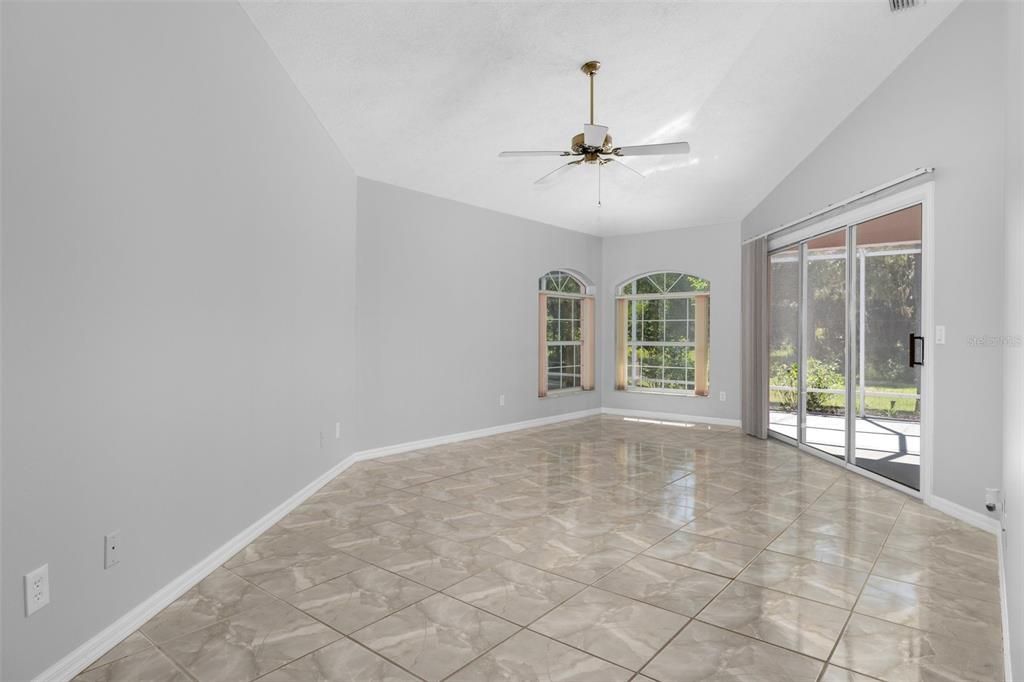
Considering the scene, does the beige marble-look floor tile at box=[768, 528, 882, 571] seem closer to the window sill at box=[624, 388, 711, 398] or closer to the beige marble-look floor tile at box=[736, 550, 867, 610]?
the beige marble-look floor tile at box=[736, 550, 867, 610]

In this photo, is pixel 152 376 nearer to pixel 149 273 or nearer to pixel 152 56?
pixel 149 273

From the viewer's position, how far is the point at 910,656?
2.06 metres

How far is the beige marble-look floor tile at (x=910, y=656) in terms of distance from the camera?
1.96m

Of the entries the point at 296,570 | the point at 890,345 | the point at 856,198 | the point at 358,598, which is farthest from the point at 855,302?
the point at 296,570

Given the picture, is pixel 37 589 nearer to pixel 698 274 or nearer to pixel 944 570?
pixel 944 570

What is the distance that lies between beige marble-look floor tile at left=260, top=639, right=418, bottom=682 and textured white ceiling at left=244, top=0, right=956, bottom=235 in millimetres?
3134

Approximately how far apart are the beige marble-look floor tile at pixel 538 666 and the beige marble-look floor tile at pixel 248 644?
24.2 inches

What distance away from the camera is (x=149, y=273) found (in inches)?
90.8

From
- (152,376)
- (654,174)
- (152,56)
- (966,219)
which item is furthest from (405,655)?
(654,174)

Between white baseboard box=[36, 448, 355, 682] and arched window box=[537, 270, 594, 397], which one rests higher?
arched window box=[537, 270, 594, 397]

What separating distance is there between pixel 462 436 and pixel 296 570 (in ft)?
11.7

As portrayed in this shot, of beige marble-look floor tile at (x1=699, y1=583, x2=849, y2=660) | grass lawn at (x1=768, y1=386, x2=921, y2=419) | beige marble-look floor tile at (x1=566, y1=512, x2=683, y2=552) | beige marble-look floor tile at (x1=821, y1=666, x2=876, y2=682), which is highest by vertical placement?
grass lawn at (x1=768, y1=386, x2=921, y2=419)

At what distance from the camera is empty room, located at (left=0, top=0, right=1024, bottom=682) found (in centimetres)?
193

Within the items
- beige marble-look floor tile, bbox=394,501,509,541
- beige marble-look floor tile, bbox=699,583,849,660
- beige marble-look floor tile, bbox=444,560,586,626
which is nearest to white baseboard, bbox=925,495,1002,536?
beige marble-look floor tile, bbox=699,583,849,660
